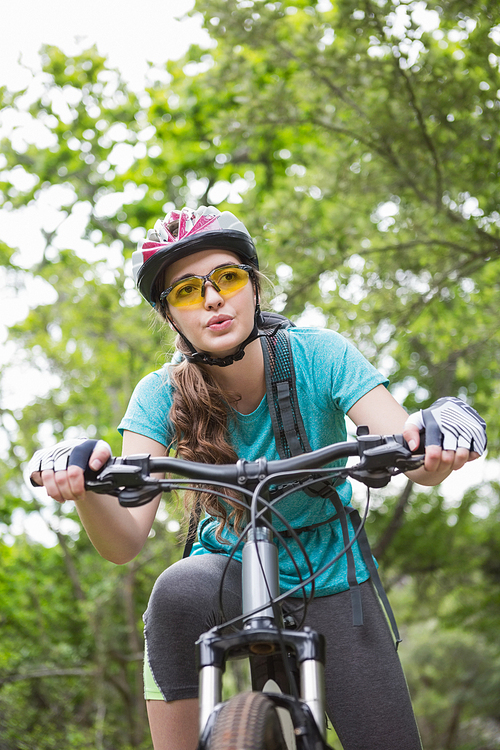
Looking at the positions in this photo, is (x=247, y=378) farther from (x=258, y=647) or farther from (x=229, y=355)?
(x=258, y=647)

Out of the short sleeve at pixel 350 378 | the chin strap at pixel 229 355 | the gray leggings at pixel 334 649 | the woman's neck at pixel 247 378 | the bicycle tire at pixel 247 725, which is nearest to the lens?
the bicycle tire at pixel 247 725

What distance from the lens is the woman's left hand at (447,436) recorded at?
1.63 metres

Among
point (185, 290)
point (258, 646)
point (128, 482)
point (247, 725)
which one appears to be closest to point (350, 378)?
point (185, 290)

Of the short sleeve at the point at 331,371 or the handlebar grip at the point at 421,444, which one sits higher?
the short sleeve at the point at 331,371

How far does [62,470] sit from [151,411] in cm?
67

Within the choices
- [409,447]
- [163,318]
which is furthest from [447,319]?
[409,447]

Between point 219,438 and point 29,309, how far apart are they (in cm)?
748

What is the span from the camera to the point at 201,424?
2.33 metres

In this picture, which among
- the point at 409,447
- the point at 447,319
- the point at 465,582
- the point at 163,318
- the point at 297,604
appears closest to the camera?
the point at 409,447

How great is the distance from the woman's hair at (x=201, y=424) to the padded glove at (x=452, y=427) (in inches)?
29.4

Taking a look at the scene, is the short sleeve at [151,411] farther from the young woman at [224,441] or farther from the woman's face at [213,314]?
the woman's face at [213,314]

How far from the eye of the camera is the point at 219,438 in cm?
235

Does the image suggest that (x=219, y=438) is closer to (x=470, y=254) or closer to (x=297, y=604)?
(x=297, y=604)

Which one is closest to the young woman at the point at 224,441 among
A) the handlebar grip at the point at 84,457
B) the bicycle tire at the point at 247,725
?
the handlebar grip at the point at 84,457
